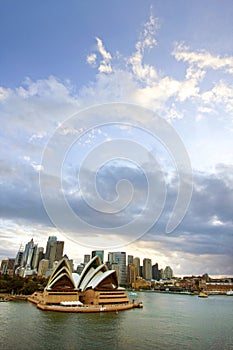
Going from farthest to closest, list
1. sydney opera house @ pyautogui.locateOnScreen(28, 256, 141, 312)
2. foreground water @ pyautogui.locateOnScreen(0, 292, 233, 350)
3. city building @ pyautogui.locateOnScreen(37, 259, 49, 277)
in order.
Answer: city building @ pyautogui.locateOnScreen(37, 259, 49, 277) < sydney opera house @ pyautogui.locateOnScreen(28, 256, 141, 312) < foreground water @ pyautogui.locateOnScreen(0, 292, 233, 350)

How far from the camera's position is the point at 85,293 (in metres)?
32.4

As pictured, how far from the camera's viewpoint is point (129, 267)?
126 m

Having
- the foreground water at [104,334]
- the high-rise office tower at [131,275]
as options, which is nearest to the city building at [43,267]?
the high-rise office tower at [131,275]

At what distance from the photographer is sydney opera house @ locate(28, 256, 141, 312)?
28.3 m

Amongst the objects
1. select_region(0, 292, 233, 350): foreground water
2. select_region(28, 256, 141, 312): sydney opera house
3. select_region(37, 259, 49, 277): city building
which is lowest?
select_region(0, 292, 233, 350): foreground water

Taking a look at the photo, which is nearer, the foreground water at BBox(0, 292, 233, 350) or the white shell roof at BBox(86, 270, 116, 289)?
the foreground water at BBox(0, 292, 233, 350)

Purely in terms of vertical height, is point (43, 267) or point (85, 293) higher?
point (43, 267)

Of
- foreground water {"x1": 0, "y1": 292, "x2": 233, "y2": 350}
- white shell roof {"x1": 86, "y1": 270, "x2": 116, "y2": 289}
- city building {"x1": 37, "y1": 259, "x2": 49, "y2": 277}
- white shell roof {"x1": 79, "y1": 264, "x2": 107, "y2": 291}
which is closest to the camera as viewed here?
foreground water {"x1": 0, "y1": 292, "x2": 233, "y2": 350}

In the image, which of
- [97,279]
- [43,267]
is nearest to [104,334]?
[97,279]

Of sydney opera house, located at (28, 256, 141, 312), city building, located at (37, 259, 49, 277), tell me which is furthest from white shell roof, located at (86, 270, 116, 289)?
city building, located at (37, 259, 49, 277)

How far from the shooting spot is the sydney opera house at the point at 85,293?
1113 inches

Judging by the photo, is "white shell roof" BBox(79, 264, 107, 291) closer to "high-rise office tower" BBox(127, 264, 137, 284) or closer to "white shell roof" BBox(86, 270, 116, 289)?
"white shell roof" BBox(86, 270, 116, 289)

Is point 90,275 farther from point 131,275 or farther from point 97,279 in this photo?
point 131,275

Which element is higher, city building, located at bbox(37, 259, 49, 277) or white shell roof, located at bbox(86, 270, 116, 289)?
city building, located at bbox(37, 259, 49, 277)
